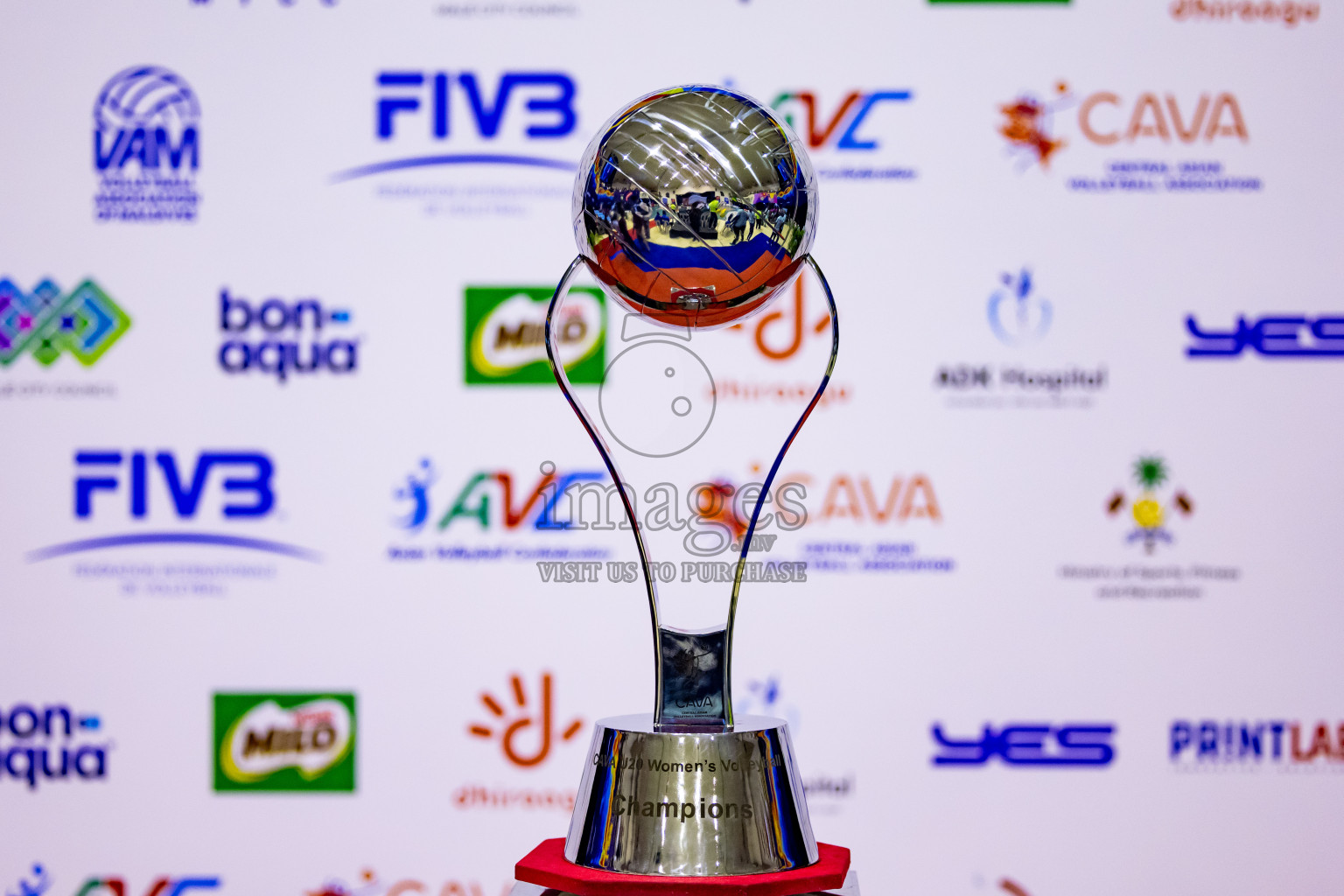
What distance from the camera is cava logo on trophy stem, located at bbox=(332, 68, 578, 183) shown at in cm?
228

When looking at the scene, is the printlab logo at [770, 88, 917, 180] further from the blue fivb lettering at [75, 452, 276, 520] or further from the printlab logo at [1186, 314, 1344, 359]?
the blue fivb lettering at [75, 452, 276, 520]

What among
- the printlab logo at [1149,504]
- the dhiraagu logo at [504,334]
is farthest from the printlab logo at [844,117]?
the printlab logo at [1149,504]

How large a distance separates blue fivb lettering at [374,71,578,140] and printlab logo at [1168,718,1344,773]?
179 centimetres

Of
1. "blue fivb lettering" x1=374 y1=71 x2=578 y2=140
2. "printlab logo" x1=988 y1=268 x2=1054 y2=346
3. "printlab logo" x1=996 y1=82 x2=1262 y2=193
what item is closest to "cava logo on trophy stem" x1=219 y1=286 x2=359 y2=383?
"blue fivb lettering" x1=374 y1=71 x2=578 y2=140

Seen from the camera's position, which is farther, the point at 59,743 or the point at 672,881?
the point at 59,743

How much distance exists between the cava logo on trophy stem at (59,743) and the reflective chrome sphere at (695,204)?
186 cm

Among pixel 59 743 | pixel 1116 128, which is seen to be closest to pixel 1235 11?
pixel 1116 128

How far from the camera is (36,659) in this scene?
2285 millimetres

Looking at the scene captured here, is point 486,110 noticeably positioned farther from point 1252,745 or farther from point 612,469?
point 1252,745

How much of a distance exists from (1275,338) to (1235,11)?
0.68 meters

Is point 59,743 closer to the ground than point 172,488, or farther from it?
closer to the ground

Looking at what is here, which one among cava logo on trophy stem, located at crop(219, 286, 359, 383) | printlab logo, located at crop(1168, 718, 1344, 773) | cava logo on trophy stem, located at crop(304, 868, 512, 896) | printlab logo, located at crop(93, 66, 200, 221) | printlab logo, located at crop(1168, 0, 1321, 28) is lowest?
cava logo on trophy stem, located at crop(304, 868, 512, 896)

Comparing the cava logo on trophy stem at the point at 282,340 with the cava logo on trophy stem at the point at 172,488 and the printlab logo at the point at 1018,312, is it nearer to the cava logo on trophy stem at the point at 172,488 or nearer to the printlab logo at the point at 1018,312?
the cava logo on trophy stem at the point at 172,488

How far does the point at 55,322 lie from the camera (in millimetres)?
2305
